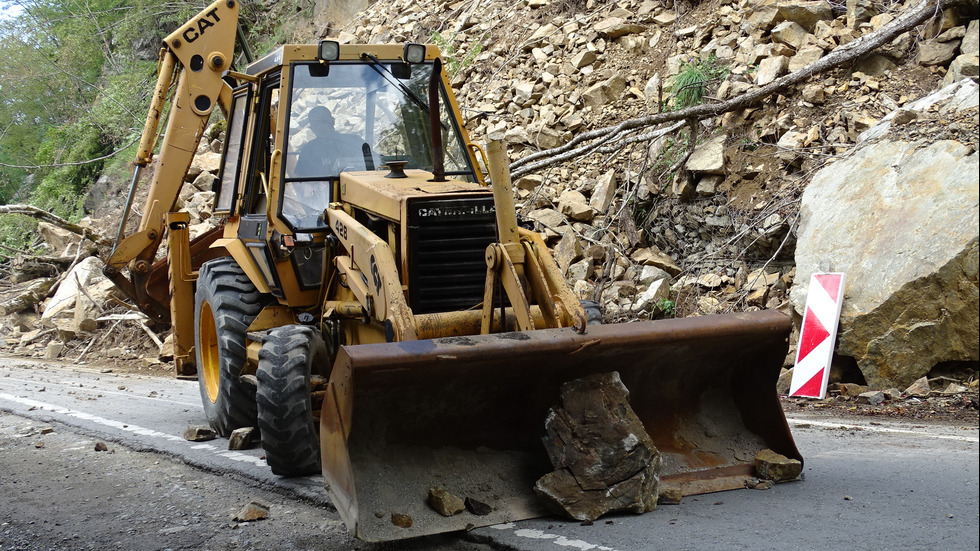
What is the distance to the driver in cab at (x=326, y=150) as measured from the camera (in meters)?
6.37

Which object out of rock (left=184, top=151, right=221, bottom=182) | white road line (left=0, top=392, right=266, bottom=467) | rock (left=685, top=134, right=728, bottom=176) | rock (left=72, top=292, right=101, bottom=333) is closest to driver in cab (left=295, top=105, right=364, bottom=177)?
white road line (left=0, top=392, right=266, bottom=467)

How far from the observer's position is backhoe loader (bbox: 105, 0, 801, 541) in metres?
4.41

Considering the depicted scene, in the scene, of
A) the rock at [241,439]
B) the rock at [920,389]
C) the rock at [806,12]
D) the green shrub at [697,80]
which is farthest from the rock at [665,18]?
the rock at [241,439]

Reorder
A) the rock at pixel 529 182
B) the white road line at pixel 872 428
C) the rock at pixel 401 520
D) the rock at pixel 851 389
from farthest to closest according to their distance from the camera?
1. the rock at pixel 529 182
2. the rock at pixel 851 389
3. the white road line at pixel 872 428
4. the rock at pixel 401 520

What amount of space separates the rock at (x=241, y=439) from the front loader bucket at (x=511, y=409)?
207 cm

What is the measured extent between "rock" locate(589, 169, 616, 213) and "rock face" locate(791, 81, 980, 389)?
3.19m

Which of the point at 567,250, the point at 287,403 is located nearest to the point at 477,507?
the point at 287,403

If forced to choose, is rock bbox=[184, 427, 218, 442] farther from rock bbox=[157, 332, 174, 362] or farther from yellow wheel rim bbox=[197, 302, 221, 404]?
rock bbox=[157, 332, 174, 362]

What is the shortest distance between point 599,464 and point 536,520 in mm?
406

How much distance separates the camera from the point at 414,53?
6641mm

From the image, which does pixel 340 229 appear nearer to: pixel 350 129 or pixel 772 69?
pixel 350 129

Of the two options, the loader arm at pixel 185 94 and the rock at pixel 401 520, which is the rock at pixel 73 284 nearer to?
the loader arm at pixel 185 94

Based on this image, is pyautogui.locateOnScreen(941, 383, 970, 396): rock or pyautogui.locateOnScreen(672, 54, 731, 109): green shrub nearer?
pyautogui.locateOnScreen(941, 383, 970, 396): rock

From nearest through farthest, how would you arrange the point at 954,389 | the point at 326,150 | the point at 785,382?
1. the point at 326,150
2. the point at 954,389
3. the point at 785,382
